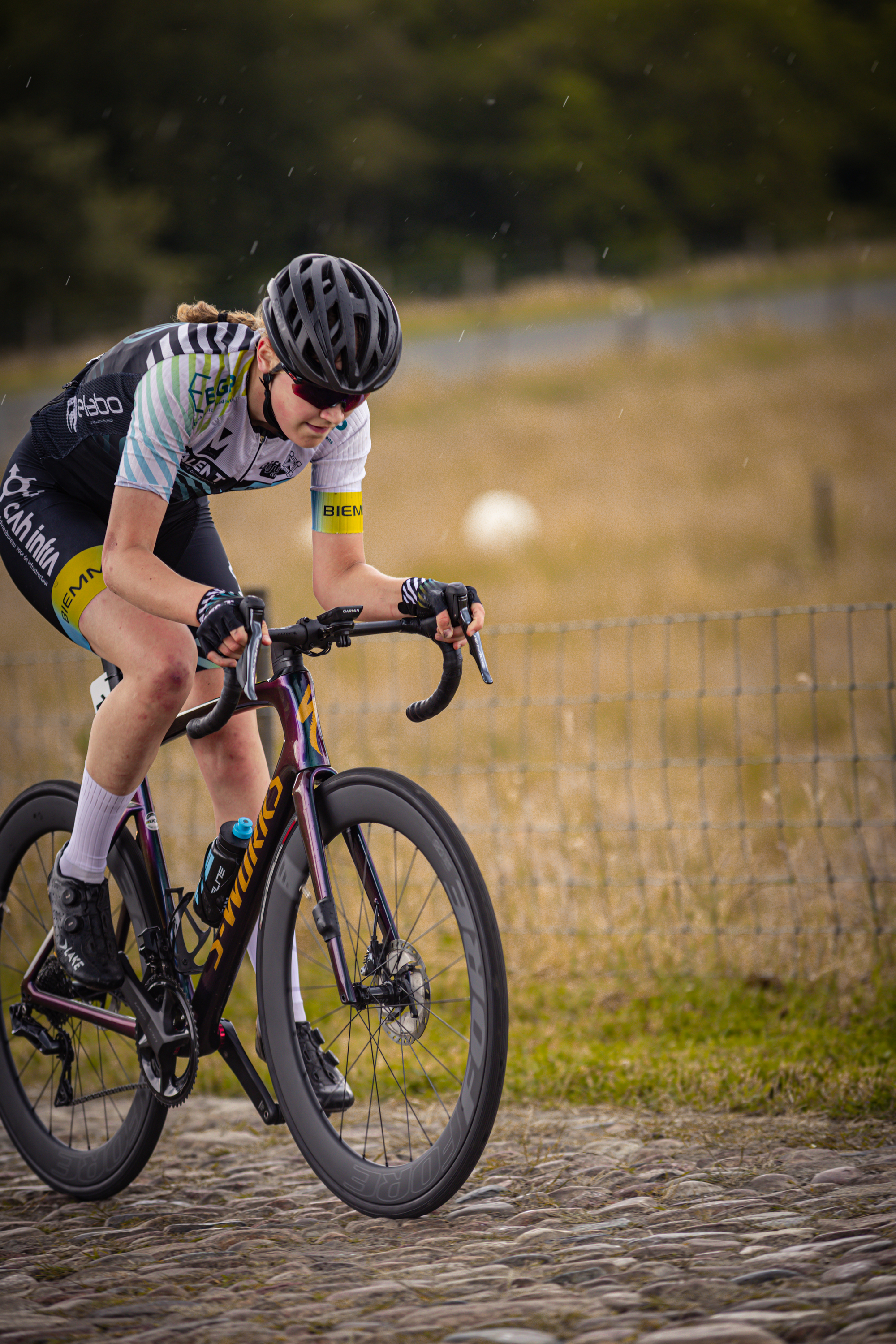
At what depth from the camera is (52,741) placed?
898 cm

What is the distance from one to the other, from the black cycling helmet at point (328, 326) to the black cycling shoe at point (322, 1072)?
5.15 feet

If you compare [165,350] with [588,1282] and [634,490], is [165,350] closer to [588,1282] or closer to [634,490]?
[588,1282]

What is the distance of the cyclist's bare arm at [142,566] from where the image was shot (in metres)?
2.80

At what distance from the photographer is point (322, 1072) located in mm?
3020

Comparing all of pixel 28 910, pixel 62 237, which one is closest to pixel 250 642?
pixel 28 910

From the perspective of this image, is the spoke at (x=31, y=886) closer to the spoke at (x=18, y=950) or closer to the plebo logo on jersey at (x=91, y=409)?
the spoke at (x=18, y=950)

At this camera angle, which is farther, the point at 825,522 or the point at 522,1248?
the point at 825,522

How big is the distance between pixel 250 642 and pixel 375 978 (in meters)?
0.84

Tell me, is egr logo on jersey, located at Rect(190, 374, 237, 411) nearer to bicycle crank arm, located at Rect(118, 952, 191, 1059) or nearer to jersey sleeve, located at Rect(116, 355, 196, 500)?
jersey sleeve, located at Rect(116, 355, 196, 500)

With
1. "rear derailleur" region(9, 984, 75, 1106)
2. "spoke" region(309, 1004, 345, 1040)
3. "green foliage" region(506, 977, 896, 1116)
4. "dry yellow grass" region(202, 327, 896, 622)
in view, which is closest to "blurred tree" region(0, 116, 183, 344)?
"dry yellow grass" region(202, 327, 896, 622)

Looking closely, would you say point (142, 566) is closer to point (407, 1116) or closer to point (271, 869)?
point (271, 869)

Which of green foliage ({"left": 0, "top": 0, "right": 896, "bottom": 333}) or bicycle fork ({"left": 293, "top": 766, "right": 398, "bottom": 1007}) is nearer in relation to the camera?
bicycle fork ({"left": 293, "top": 766, "right": 398, "bottom": 1007})

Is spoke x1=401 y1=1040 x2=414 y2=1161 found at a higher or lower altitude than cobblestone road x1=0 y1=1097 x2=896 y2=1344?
higher

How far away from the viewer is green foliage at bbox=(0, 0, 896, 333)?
4238 centimetres
